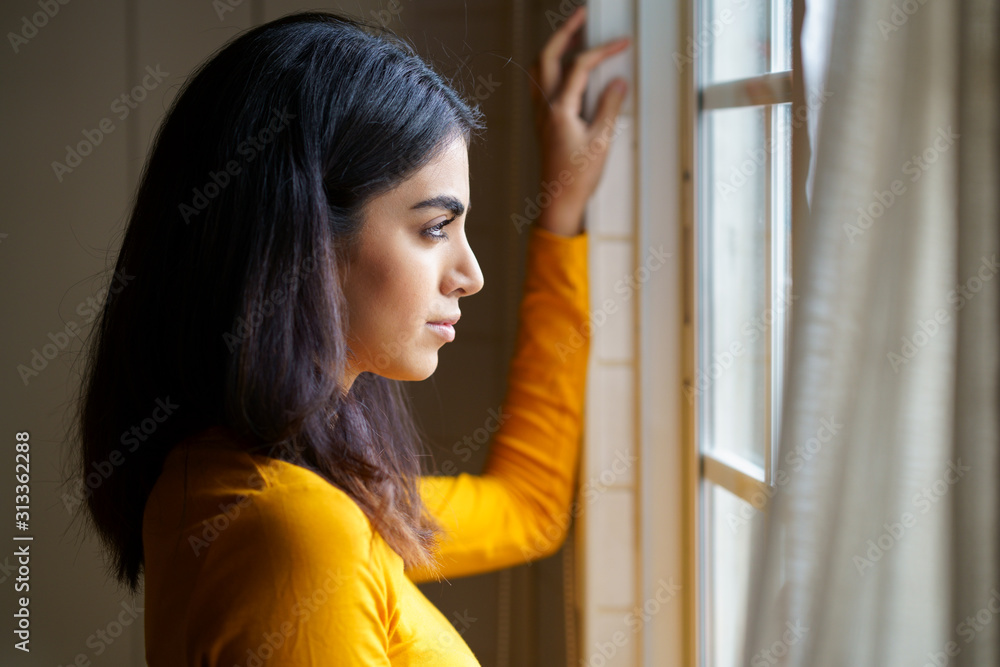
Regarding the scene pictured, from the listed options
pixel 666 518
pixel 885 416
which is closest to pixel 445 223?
pixel 885 416

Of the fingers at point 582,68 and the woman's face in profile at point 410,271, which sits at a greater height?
the fingers at point 582,68

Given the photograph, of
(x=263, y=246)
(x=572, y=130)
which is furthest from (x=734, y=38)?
(x=263, y=246)

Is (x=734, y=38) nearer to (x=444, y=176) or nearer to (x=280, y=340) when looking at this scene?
(x=444, y=176)

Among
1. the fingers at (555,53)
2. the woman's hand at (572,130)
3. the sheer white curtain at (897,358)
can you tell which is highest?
the fingers at (555,53)

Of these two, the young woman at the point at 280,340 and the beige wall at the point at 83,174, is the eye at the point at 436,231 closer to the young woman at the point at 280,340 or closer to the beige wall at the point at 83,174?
the young woman at the point at 280,340

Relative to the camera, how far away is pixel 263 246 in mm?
681

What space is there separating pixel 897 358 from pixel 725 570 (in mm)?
709

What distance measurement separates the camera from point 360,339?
772 mm

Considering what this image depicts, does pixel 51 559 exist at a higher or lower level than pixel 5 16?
lower

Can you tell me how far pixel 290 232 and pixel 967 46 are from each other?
56cm

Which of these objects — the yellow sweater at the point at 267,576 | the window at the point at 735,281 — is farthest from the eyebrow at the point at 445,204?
the window at the point at 735,281

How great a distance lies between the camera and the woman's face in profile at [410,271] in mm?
743

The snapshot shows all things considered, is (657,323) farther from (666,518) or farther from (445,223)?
(445,223)

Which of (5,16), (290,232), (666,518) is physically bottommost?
(666,518)
